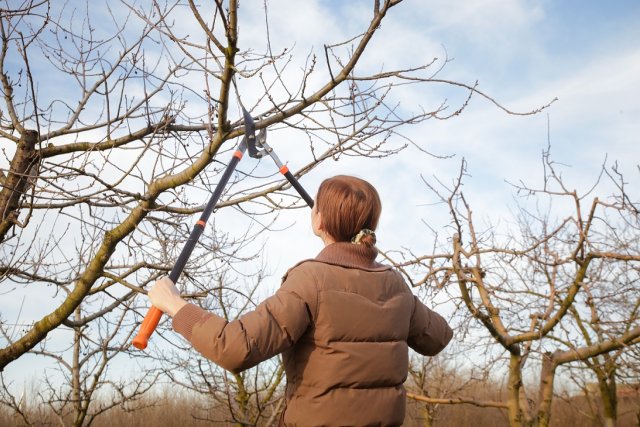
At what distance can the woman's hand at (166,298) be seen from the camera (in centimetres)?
224

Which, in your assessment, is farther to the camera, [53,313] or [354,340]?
[53,313]

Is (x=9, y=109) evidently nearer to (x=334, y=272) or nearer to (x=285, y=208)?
(x=285, y=208)

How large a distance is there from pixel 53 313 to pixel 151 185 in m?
1.37

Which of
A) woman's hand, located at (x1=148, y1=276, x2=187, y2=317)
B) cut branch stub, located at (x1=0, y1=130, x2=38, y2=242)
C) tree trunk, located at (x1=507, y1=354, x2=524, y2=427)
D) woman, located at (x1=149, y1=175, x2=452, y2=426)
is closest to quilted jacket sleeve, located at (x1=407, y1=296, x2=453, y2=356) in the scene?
woman, located at (x1=149, y1=175, x2=452, y2=426)

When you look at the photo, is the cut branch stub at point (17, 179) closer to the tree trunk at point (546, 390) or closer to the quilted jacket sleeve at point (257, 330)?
the quilted jacket sleeve at point (257, 330)

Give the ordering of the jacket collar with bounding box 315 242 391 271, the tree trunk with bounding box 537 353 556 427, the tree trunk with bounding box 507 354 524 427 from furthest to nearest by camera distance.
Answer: the tree trunk with bounding box 537 353 556 427 < the tree trunk with bounding box 507 354 524 427 < the jacket collar with bounding box 315 242 391 271

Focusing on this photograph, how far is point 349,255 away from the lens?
2.25 meters

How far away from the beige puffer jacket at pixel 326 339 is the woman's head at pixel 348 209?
0.21 ft

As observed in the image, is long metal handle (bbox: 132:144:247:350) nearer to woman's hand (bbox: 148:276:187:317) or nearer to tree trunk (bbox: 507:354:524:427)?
woman's hand (bbox: 148:276:187:317)

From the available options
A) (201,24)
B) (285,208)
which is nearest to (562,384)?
(285,208)

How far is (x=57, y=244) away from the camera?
20.8 ft

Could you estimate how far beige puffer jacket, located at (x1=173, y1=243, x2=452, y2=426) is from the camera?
6.70ft

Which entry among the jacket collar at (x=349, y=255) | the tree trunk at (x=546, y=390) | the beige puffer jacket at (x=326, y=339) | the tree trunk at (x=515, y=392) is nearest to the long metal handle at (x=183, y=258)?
the beige puffer jacket at (x=326, y=339)

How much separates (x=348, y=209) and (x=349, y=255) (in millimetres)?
168
